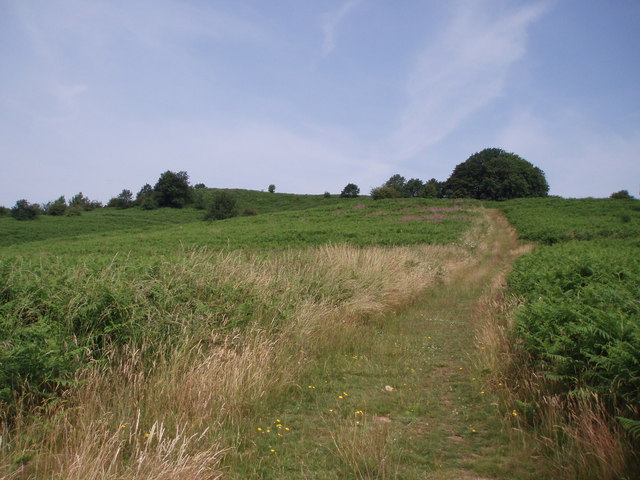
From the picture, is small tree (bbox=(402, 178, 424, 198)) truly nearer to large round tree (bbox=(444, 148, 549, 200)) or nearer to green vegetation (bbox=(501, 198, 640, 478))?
large round tree (bbox=(444, 148, 549, 200))

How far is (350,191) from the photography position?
86500mm

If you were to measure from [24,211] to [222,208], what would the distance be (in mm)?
32406

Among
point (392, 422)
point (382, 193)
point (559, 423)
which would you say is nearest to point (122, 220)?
point (382, 193)

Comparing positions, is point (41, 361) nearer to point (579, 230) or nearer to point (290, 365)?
point (290, 365)

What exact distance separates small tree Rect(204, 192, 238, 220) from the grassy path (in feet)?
214

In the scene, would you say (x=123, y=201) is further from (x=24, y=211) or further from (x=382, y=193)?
(x=382, y=193)

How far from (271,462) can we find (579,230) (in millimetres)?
23359

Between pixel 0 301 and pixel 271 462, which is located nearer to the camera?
pixel 271 462

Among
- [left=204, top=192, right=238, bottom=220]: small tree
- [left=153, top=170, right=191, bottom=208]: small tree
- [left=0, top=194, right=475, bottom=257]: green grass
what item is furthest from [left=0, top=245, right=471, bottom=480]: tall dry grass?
[left=153, top=170, right=191, bottom=208]: small tree

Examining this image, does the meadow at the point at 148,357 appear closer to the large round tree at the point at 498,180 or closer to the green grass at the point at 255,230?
the green grass at the point at 255,230

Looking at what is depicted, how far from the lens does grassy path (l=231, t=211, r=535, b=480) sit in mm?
3459

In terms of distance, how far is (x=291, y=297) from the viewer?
297 inches

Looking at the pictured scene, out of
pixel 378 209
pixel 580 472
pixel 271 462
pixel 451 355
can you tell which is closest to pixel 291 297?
pixel 451 355

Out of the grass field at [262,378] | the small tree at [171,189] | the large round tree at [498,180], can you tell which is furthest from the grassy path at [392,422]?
Answer: the small tree at [171,189]
